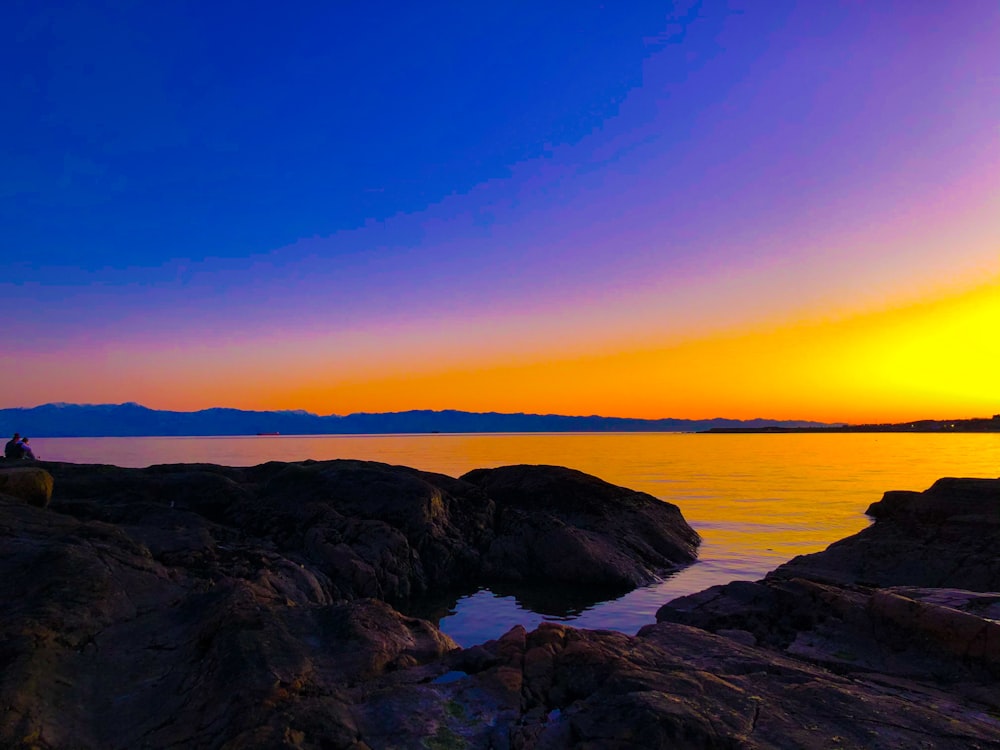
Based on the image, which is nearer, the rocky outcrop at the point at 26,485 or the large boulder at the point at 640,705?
the large boulder at the point at 640,705

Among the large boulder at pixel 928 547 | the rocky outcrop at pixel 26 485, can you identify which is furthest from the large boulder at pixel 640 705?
the rocky outcrop at pixel 26 485

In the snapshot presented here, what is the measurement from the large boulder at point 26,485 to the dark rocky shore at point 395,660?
38mm

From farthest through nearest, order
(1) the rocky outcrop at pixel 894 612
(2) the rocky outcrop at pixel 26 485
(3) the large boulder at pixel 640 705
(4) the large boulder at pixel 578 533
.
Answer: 1. (4) the large boulder at pixel 578 533
2. (2) the rocky outcrop at pixel 26 485
3. (1) the rocky outcrop at pixel 894 612
4. (3) the large boulder at pixel 640 705

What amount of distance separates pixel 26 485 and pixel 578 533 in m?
13.4

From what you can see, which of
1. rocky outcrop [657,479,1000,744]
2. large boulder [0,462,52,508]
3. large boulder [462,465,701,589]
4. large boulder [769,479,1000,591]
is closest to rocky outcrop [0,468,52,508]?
large boulder [0,462,52,508]

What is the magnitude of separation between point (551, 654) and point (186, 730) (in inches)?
140

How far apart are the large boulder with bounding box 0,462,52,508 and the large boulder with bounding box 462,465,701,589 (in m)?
10.6

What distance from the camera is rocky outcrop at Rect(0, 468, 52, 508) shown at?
39.8 feet

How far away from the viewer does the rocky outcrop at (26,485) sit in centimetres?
1214

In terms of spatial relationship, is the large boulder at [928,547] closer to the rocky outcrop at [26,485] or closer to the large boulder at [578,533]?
the large boulder at [578,533]

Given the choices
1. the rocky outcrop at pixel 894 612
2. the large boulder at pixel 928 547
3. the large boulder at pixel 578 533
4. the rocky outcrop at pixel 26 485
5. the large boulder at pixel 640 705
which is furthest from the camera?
the large boulder at pixel 578 533

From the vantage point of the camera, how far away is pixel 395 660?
20.9 ft

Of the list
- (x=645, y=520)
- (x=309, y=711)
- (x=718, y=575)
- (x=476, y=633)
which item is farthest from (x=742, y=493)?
(x=309, y=711)

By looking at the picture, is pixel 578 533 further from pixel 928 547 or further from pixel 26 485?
pixel 26 485
